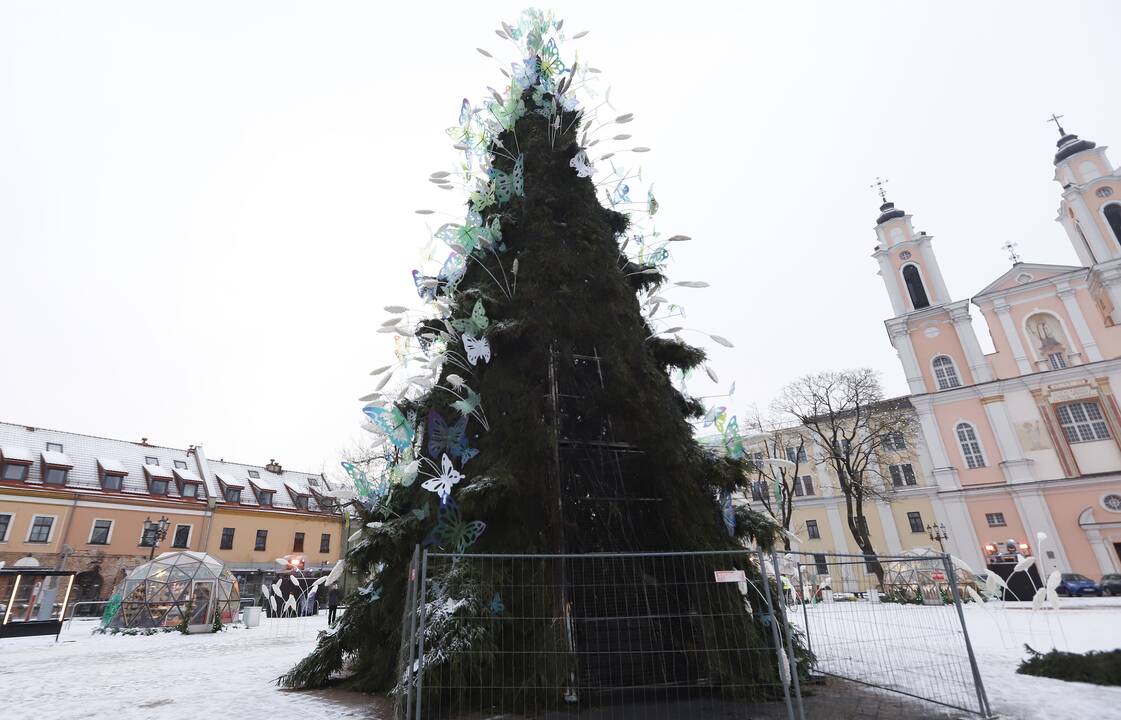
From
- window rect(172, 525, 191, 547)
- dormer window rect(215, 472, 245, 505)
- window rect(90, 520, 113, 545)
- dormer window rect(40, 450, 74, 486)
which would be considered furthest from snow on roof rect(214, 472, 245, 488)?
dormer window rect(40, 450, 74, 486)

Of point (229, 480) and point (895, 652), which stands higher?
point (229, 480)

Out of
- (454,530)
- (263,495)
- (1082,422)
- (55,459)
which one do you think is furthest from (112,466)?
(1082,422)

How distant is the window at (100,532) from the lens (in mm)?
29312

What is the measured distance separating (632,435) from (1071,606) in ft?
69.0

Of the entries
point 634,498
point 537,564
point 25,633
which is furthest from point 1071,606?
point 25,633

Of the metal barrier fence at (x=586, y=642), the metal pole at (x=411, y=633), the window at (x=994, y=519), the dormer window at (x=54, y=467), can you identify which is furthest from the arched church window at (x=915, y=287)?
the dormer window at (x=54, y=467)

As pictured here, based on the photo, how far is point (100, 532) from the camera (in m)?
29.6

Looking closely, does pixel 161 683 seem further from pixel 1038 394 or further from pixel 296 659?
pixel 1038 394

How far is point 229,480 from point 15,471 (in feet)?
35.2

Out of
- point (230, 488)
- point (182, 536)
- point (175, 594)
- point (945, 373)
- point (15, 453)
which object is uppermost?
point (945, 373)

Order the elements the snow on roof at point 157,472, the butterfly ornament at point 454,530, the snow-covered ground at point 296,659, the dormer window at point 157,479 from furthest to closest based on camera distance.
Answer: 1. the snow on roof at point 157,472
2. the dormer window at point 157,479
3. the butterfly ornament at point 454,530
4. the snow-covered ground at point 296,659

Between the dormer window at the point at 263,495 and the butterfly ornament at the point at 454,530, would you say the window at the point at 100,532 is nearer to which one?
the dormer window at the point at 263,495

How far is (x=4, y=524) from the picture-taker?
89.1 feet

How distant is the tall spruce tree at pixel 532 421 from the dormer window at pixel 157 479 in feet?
107
